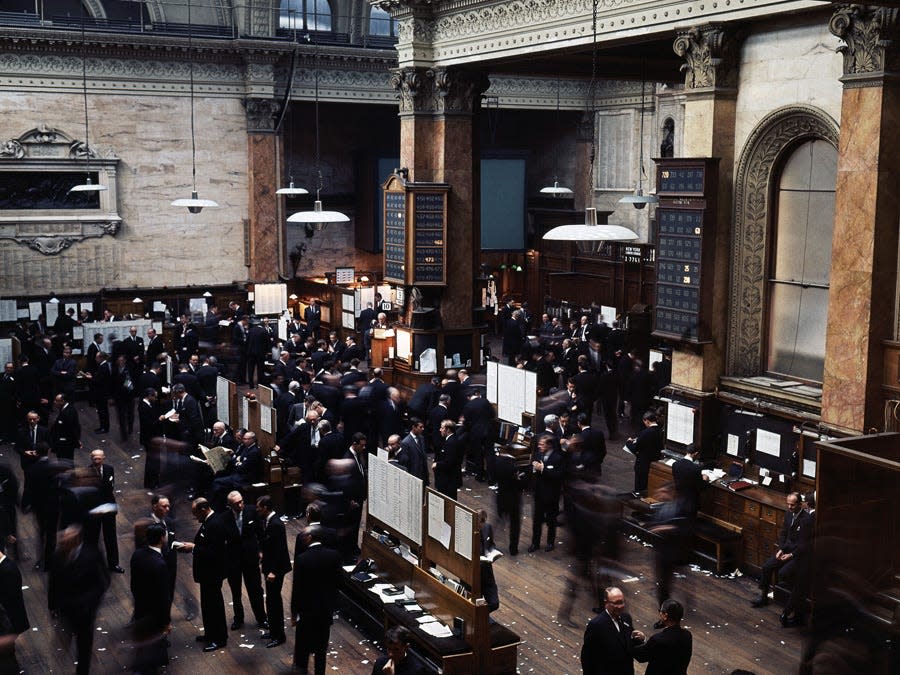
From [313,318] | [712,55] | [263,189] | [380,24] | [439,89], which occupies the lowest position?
[313,318]

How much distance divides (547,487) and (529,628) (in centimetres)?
231

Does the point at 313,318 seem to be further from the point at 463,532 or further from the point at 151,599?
the point at 463,532

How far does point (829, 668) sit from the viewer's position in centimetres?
841

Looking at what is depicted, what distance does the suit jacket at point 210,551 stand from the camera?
9.34m

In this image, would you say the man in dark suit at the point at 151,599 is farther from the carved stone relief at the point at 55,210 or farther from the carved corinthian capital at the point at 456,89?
the carved stone relief at the point at 55,210

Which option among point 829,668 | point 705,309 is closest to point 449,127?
point 705,309

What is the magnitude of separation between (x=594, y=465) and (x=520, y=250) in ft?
51.8

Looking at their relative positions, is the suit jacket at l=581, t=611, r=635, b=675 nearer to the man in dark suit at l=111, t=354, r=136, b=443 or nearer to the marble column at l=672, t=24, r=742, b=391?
the marble column at l=672, t=24, r=742, b=391

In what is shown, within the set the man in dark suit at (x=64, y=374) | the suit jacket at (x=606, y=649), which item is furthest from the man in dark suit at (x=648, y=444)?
the man in dark suit at (x=64, y=374)

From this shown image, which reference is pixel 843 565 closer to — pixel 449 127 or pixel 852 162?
pixel 852 162

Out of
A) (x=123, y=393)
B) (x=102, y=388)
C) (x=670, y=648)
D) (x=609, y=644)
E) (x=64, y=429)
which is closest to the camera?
(x=670, y=648)

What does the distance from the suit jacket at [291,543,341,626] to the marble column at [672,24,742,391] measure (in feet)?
17.6

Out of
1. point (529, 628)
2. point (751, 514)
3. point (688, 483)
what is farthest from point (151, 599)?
point (751, 514)

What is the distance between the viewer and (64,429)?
13602mm
